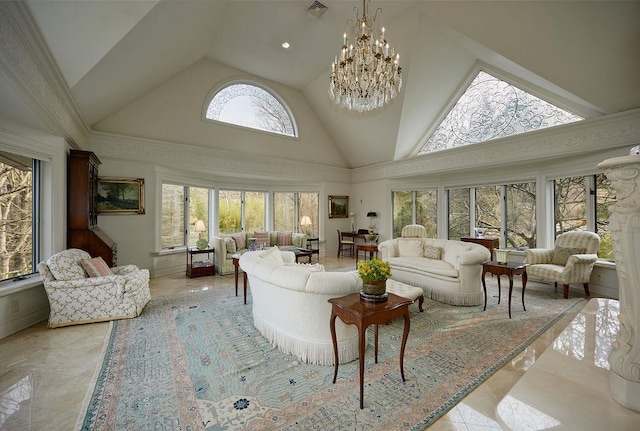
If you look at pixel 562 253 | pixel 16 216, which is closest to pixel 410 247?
pixel 562 253

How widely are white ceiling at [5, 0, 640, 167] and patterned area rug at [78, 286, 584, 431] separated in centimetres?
343

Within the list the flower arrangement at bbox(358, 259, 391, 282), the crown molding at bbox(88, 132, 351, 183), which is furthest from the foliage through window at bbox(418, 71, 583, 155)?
the flower arrangement at bbox(358, 259, 391, 282)

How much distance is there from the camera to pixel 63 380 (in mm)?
2281

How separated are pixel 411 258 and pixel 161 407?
434 cm

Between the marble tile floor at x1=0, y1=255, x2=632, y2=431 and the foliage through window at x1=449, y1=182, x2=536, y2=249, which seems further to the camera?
the foliage through window at x1=449, y1=182, x2=536, y2=249

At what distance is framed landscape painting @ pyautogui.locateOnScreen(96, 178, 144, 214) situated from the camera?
17.4 feet

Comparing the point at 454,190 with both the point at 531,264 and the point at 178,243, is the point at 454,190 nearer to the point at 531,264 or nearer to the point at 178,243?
the point at 531,264

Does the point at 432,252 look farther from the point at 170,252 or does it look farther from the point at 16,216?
the point at 16,216

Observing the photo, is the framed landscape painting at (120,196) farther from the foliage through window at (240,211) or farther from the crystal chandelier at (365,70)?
the crystal chandelier at (365,70)

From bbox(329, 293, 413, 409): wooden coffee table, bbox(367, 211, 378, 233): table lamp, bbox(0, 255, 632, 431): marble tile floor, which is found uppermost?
bbox(367, 211, 378, 233): table lamp

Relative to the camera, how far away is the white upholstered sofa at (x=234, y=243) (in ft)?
20.0

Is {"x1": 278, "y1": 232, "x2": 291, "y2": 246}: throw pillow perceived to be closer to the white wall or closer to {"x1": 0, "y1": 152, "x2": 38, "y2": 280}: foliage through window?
the white wall

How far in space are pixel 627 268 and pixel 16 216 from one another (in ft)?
20.0

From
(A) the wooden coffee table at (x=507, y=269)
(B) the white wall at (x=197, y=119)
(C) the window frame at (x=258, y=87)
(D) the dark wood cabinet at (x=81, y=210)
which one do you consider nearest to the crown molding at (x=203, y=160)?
(B) the white wall at (x=197, y=119)
